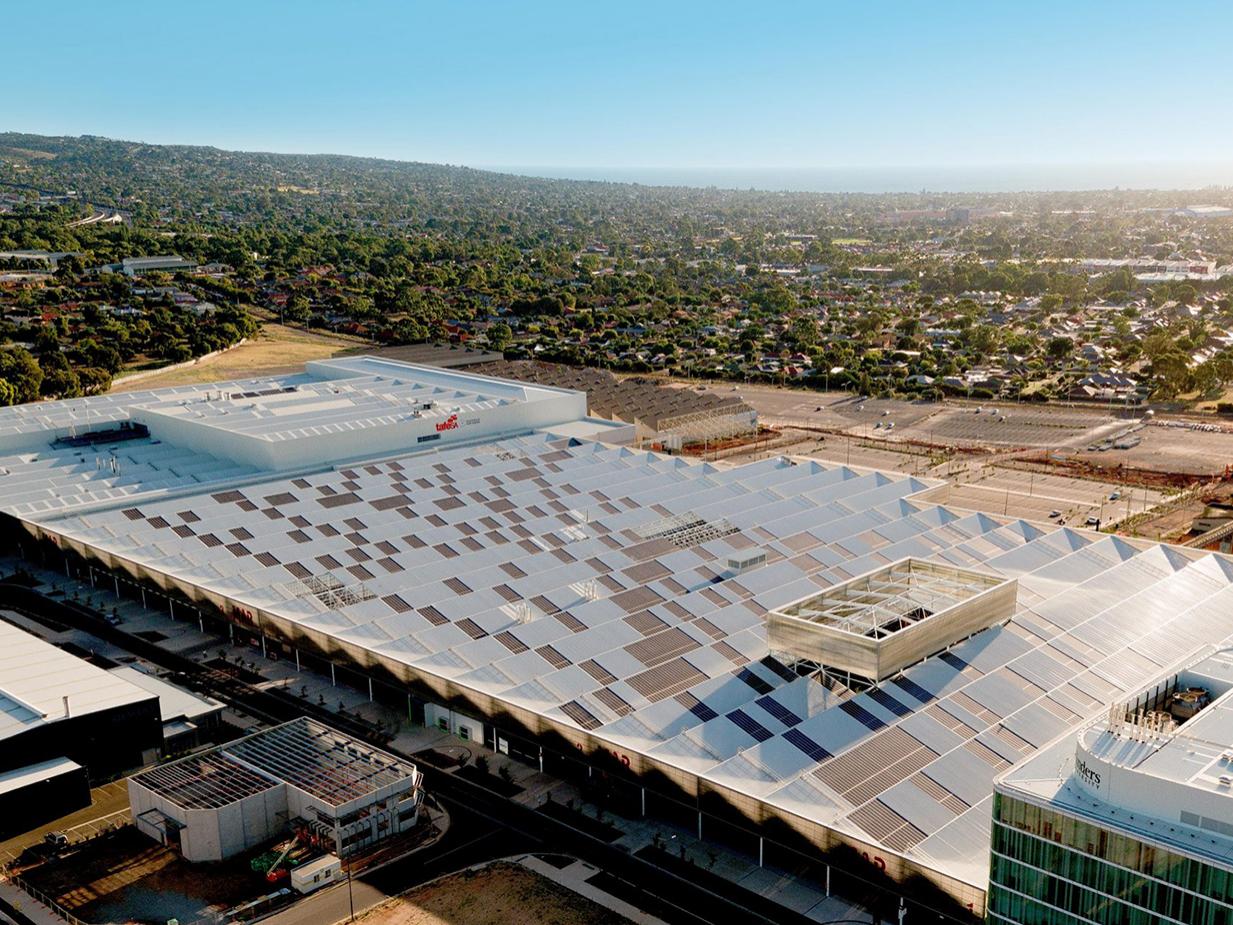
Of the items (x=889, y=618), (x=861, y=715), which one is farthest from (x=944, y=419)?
(x=861, y=715)

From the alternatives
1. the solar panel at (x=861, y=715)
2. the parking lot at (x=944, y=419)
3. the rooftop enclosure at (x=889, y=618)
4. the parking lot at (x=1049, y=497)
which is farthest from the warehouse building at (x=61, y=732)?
the parking lot at (x=944, y=419)

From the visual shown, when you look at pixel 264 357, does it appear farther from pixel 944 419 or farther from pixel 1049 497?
pixel 1049 497

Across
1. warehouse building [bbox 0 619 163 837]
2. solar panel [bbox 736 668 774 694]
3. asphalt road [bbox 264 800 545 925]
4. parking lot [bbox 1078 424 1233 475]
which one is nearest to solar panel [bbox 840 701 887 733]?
solar panel [bbox 736 668 774 694]

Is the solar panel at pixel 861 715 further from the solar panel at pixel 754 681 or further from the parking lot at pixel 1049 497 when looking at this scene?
the parking lot at pixel 1049 497

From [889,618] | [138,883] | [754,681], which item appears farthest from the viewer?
[889,618]

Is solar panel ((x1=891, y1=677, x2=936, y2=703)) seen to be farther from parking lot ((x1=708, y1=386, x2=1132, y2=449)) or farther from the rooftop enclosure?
parking lot ((x1=708, y1=386, x2=1132, y2=449))

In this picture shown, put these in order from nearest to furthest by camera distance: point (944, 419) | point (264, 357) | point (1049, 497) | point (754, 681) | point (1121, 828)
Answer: point (1121, 828) → point (754, 681) → point (1049, 497) → point (944, 419) → point (264, 357)
